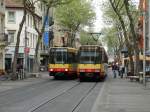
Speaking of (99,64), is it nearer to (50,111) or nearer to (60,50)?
(60,50)

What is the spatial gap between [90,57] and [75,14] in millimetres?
50675

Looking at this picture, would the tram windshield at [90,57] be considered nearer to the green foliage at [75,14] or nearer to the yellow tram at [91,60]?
the yellow tram at [91,60]

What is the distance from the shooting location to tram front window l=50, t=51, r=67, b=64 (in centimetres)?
5472

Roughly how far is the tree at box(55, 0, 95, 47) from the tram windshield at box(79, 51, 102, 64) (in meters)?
48.0

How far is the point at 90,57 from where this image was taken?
167ft

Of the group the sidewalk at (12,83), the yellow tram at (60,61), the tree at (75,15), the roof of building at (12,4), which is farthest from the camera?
the tree at (75,15)

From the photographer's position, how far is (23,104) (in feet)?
78.2

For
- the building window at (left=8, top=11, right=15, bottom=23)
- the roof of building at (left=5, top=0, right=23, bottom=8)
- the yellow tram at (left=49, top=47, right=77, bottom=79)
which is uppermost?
the roof of building at (left=5, top=0, right=23, bottom=8)

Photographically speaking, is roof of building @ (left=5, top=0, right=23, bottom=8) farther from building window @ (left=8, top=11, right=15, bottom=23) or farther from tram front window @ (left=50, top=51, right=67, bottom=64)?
tram front window @ (left=50, top=51, right=67, bottom=64)

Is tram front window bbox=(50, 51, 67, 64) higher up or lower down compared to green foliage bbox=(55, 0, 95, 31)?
lower down

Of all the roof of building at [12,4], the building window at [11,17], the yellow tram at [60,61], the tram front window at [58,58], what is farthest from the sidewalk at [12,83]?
the roof of building at [12,4]

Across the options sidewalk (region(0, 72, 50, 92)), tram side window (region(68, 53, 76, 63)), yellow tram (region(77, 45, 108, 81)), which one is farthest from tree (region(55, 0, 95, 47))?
sidewalk (region(0, 72, 50, 92))

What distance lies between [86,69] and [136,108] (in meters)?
28.6

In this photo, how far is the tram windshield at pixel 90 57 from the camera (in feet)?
166
